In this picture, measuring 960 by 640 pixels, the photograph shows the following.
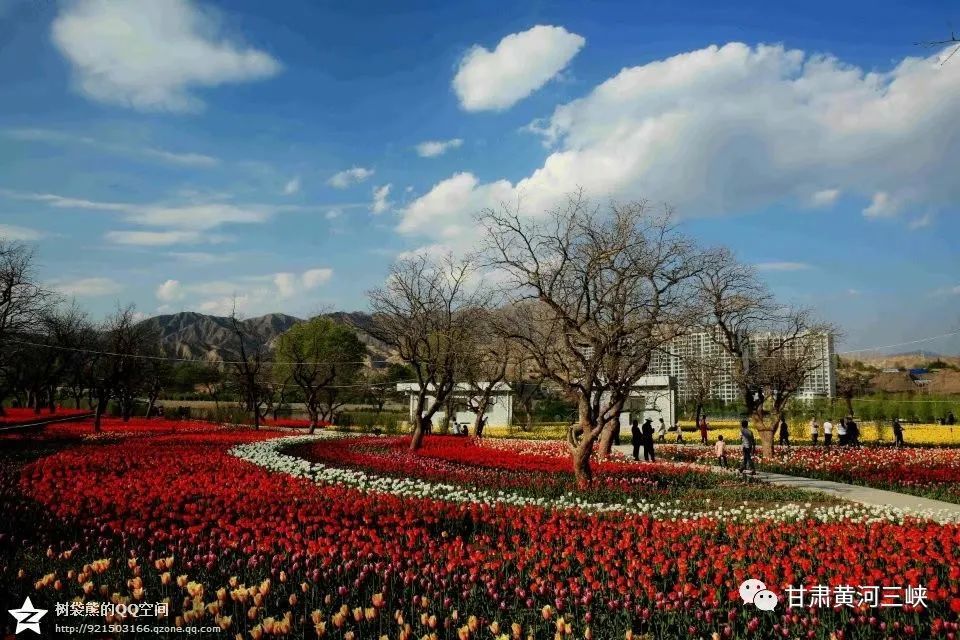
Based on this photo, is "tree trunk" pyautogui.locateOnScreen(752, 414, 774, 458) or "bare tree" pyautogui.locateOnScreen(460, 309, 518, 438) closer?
"tree trunk" pyautogui.locateOnScreen(752, 414, 774, 458)

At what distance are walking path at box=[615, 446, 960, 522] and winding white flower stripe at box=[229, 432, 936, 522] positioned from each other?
0.52 meters

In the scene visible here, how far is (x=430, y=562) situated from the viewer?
685 cm

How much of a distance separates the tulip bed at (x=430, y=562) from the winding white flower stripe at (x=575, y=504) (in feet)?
0.63

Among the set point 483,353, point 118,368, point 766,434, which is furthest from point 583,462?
point 118,368

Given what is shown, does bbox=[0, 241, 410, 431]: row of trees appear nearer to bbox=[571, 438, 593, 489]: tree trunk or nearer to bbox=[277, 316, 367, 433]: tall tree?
bbox=[277, 316, 367, 433]: tall tree

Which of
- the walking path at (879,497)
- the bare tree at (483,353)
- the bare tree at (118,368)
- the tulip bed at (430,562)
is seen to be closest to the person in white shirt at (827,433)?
the walking path at (879,497)

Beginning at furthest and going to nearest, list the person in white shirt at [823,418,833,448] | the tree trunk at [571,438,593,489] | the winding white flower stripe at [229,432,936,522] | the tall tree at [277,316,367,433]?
the tall tree at [277,316,367,433]
the person in white shirt at [823,418,833,448]
the tree trunk at [571,438,593,489]
the winding white flower stripe at [229,432,936,522]

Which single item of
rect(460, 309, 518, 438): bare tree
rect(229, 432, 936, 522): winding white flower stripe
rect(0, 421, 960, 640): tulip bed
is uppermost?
rect(460, 309, 518, 438): bare tree

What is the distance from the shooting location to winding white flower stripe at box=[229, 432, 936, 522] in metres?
10.7

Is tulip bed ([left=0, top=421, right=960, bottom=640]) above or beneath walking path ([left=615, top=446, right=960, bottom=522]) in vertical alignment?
above

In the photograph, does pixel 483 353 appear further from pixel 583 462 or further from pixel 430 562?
pixel 430 562

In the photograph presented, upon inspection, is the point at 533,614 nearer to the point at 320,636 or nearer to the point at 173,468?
the point at 320,636

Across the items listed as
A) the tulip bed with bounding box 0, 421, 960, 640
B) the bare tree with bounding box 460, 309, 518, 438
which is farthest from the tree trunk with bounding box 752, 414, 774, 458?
the tulip bed with bounding box 0, 421, 960, 640

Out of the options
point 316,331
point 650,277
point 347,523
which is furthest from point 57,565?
point 316,331
